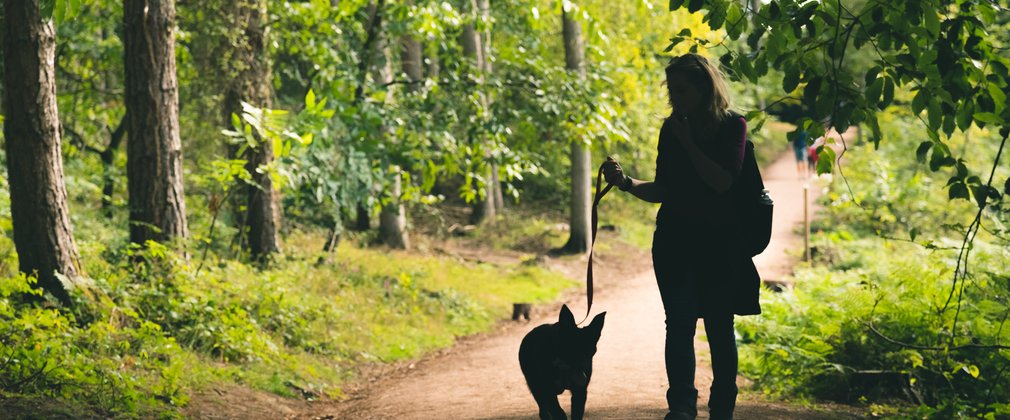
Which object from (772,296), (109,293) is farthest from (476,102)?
(109,293)

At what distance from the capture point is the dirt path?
6.75 meters

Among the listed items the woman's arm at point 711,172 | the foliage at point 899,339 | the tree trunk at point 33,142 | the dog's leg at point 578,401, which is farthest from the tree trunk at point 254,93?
the woman's arm at point 711,172

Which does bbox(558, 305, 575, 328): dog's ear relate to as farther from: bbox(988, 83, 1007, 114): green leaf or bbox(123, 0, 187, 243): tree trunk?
bbox(123, 0, 187, 243): tree trunk

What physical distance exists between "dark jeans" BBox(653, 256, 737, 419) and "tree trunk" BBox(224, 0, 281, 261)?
7.92 m

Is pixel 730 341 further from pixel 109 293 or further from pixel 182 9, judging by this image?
pixel 182 9

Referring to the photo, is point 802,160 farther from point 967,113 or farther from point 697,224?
point 697,224

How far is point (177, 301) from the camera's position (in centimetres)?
852

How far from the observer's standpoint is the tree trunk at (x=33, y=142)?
751 centimetres

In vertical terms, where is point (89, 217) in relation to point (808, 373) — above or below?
above

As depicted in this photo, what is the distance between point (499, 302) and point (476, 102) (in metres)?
3.53

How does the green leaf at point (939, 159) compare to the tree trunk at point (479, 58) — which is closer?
the green leaf at point (939, 159)

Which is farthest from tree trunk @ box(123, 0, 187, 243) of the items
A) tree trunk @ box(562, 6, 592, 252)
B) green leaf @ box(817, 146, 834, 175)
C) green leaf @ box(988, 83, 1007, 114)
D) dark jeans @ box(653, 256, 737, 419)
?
tree trunk @ box(562, 6, 592, 252)

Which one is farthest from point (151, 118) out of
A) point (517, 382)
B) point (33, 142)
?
point (517, 382)

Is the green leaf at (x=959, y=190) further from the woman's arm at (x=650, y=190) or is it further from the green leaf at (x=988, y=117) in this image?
the woman's arm at (x=650, y=190)
